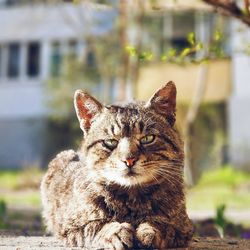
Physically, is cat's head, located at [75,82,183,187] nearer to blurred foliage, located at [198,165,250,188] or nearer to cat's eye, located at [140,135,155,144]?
cat's eye, located at [140,135,155,144]

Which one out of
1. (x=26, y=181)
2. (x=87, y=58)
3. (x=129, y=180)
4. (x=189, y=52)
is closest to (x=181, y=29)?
(x=87, y=58)

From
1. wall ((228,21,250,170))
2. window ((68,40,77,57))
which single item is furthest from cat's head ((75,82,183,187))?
window ((68,40,77,57))

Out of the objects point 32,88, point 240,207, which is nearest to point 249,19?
point 240,207

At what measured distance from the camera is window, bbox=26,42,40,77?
1220 inches

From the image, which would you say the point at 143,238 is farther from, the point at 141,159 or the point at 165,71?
the point at 165,71

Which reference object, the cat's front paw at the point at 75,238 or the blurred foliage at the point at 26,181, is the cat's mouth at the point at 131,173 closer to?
the cat's front paw at the point at 75,238

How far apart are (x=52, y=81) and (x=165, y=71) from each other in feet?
16.0

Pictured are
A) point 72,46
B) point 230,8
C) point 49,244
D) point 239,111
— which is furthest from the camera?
point 72,46

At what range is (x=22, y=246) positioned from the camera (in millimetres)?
5238

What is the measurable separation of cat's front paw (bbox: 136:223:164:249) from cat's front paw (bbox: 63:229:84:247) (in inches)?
19.6

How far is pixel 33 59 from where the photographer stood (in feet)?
103

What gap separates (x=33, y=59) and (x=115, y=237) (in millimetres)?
27223

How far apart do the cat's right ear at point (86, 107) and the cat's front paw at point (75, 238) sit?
2.50 ft

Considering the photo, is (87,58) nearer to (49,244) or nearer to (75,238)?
(49,244)
